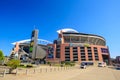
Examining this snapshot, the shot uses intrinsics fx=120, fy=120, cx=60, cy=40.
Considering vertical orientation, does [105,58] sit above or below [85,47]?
below

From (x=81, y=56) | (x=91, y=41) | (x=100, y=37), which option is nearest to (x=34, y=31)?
(x=81, y=56)

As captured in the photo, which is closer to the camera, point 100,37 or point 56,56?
point 56,56

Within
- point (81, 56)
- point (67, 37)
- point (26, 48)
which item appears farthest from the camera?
point (26, 48)

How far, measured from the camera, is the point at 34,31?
109 meters

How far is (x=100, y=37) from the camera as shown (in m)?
129

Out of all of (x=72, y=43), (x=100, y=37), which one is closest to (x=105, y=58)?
(x=100, y=37)

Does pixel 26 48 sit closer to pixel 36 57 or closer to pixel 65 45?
pixel 36 57

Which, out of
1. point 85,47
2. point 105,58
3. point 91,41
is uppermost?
point 91,41

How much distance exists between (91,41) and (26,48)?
7615cm

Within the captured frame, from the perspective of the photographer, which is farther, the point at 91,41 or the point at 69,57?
the point at 91,41

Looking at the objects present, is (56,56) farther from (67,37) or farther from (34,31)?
(34,31)

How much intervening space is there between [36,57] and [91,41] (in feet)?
190

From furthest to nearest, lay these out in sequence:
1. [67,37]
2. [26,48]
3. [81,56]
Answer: [26,48] < [67,37] < [81,56]

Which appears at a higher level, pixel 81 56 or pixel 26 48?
pixel 26 48
